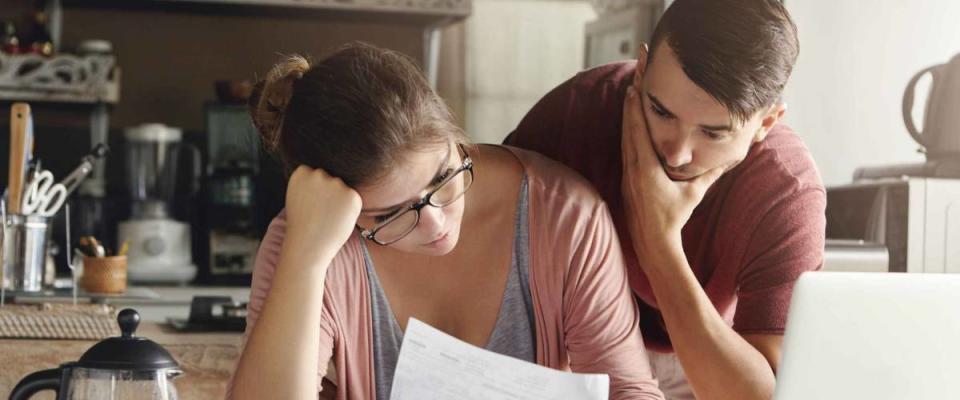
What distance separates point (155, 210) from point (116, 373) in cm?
214

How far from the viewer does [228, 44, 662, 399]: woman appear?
117 cm

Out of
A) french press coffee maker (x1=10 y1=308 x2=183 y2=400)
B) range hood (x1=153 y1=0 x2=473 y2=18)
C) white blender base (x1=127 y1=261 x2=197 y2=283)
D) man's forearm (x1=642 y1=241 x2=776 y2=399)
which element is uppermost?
range hood (x1=153 y1=0 x2=473 y2=18)

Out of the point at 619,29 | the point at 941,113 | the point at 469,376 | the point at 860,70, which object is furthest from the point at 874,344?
the point at 619,29

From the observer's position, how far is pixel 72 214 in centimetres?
306

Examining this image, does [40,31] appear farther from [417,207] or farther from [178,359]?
[417,207]

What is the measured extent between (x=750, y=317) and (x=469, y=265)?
0.36 meters

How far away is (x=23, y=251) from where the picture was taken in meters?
2.13

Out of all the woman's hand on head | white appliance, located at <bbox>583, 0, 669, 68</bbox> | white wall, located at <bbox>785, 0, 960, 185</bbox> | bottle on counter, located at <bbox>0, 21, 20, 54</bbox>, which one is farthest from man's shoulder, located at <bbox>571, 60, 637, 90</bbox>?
bottle on counter, located at <bbox>0, 21, 20, 54</bbox>

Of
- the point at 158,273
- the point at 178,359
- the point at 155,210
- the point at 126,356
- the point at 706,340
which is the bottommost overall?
the point at 158,273

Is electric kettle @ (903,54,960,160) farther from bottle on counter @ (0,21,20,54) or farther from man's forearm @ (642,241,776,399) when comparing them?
bottle on counter @ (0,21,20,54)

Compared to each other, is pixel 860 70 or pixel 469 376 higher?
pixel 860 70

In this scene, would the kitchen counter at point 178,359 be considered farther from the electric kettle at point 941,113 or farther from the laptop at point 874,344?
the electric kettle at point 941,113

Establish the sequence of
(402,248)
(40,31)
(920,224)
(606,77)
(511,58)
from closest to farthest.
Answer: (402,248) < (606,77) < (920,224) < (40,31) < (511,58)

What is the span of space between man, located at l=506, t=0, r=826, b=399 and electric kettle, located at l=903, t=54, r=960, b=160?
2.88 feet
